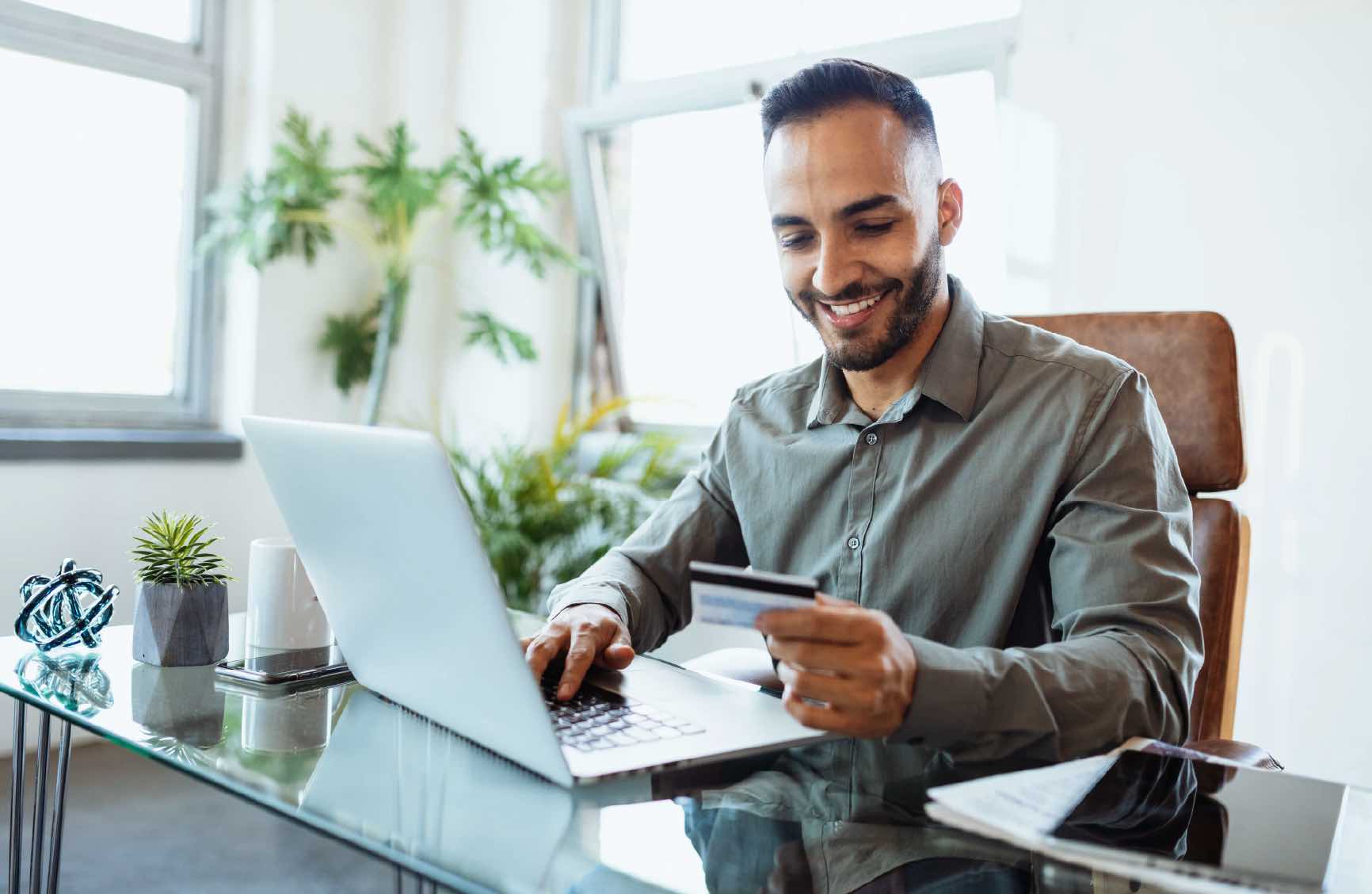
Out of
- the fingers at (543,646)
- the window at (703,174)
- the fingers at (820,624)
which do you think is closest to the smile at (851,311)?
the fingers at (543,646)

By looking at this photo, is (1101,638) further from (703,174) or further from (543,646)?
(703,174)

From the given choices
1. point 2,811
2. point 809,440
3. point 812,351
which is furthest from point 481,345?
point 809,440

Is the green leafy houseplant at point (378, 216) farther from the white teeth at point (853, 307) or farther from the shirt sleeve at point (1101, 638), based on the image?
the shirt sleeve at point (1101, 638)

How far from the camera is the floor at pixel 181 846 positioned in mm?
2234

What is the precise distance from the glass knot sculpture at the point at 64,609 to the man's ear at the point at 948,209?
1090mm

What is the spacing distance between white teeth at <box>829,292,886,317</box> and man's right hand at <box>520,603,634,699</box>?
0.47 meters

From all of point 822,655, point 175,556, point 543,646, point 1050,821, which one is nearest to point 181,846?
point 175,556

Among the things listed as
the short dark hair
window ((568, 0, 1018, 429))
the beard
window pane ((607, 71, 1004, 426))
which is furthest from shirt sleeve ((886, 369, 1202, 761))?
window pane ((607, 71, 1004, 426))

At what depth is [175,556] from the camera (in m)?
1.29

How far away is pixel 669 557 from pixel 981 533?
16.5 inches

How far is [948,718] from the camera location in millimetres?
938

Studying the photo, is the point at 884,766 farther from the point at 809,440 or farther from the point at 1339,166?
the point at 1339,166

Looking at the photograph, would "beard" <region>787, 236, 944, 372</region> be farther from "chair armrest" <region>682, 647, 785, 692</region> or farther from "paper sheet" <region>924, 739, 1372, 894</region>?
"paper sheet" <region>924, 739, 1372, 894</region>

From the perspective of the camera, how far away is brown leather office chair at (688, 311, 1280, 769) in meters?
1.51
